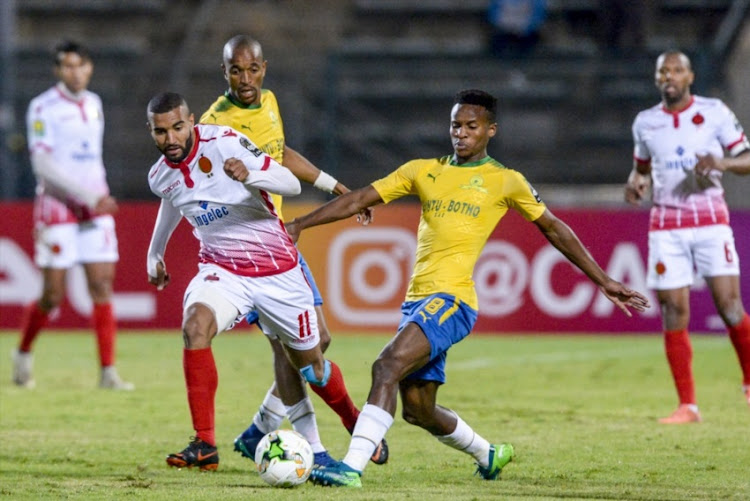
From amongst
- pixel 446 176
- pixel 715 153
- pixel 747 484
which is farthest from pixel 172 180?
pixel 715 153

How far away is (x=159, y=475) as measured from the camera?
243 inches

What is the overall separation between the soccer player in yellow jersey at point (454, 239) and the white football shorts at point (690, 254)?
8.66ft

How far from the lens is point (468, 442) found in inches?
242

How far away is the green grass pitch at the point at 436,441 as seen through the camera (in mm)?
5840

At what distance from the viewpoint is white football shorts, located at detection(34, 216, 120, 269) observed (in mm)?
10156

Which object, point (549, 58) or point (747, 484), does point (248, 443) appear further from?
point (549, 58)

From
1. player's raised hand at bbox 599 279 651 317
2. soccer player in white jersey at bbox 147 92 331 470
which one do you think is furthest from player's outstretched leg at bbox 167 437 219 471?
player's raised hand at bbox 599 279 651 317

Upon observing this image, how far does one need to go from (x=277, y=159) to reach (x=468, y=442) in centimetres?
185

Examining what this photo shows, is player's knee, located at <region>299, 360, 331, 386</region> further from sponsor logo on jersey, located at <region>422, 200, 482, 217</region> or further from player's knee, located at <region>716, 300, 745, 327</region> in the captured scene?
player's knee, located at <region>716, 300, 745, 327</region>

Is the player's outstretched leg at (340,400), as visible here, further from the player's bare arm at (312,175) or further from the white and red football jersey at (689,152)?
the white and red football jersey at (689,152)

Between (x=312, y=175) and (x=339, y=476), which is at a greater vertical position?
(x=312, y=175)

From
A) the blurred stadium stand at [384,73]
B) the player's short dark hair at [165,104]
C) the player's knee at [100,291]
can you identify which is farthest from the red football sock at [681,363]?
the blurred stadium stand at [384,73]

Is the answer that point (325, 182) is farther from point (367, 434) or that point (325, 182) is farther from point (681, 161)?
point (681, 161)

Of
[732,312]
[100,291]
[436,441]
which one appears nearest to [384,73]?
[100,291]
